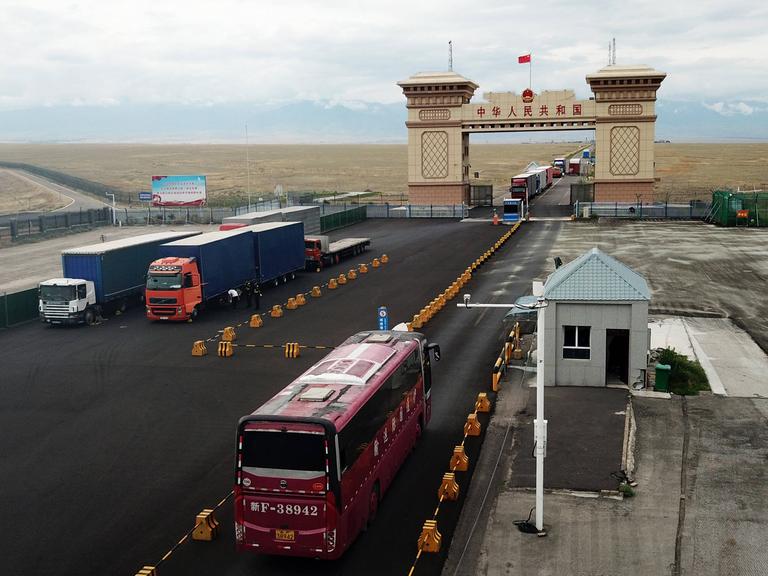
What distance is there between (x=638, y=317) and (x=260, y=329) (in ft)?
60.9

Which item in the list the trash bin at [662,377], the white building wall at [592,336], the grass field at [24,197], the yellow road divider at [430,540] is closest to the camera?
the yellow road divider at [430,540]

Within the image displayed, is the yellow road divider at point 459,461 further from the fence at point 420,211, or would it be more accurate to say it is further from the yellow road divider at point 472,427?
the fence at point 420,211

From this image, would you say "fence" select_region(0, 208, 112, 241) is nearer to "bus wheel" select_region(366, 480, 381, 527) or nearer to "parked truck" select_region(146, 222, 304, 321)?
"parked truck" select_region(146, 222, 304, 321)

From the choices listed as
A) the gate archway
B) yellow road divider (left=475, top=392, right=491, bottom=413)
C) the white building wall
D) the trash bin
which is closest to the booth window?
the white building wall

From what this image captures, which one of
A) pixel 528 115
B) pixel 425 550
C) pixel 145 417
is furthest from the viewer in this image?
pixel 528 115

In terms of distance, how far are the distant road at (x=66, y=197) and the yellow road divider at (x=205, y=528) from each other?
79.5 metres

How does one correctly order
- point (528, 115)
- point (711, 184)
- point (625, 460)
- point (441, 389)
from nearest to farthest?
point (625, 460) → point (441, 389) → point (528, 115) → point (711, 184)

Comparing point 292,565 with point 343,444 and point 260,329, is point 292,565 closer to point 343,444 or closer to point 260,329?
point 343,444

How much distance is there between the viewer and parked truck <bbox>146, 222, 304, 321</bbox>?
41.0 meters

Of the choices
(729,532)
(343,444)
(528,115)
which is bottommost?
(729,532)

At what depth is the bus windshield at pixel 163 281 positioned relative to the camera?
40.9 meters

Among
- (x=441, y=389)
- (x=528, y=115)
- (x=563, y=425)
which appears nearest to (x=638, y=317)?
(x=563, y=425)

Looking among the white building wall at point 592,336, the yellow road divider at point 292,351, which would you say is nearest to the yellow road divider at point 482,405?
the white building wall at point 592,336

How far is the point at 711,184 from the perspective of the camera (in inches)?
5364
